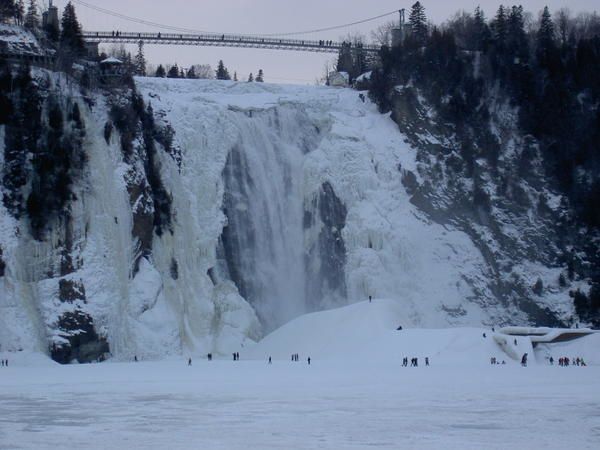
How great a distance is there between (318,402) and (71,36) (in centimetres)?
3778

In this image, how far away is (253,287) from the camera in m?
58.1

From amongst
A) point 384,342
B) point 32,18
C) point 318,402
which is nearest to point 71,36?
point 32,18

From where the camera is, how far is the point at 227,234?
58.4m

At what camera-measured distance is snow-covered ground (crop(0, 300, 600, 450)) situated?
65.2 feet

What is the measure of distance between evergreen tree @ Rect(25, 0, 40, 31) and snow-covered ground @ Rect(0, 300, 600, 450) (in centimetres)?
2333

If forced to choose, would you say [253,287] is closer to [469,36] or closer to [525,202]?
[525,202]

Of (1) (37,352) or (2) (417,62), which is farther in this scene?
(2) (417,62)

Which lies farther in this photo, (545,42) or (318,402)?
(545,42)

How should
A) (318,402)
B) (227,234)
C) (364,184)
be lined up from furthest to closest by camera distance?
1. (364,184)
2. (227,234)
3. (318,402)

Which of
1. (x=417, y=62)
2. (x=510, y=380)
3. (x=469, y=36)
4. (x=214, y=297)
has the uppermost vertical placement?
(x=469, y=36)

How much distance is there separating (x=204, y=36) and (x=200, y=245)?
1119 inches

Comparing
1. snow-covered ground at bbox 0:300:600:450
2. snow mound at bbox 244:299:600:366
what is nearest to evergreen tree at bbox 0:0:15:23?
snow-covered ground at bbox 0:300:600:450

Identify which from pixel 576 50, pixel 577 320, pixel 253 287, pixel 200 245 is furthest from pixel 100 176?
pixel 576 50

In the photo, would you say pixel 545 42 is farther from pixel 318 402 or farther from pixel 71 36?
pixel 318 402
